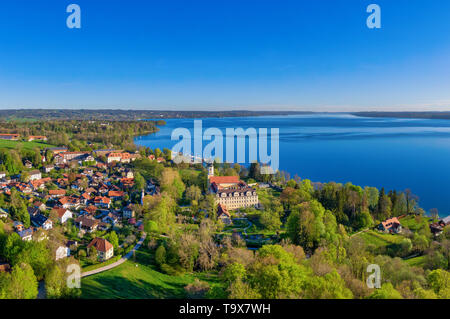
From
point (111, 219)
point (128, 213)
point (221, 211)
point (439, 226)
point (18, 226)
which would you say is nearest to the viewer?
point (18, 226)

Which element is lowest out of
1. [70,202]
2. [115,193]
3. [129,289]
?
[129,289]

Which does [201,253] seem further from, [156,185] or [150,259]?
[156,185]

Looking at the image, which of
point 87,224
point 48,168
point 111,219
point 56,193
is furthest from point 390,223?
point 48,168

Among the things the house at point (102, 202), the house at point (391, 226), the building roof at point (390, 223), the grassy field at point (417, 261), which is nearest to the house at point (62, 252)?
the house at point (102, 202)

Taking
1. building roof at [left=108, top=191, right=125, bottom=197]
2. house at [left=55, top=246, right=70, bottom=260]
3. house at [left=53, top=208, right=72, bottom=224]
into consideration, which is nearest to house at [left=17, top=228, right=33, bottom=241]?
house at [left=55, top=246, right=70, bottom=260]

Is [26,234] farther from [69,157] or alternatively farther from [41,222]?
[69,157]
